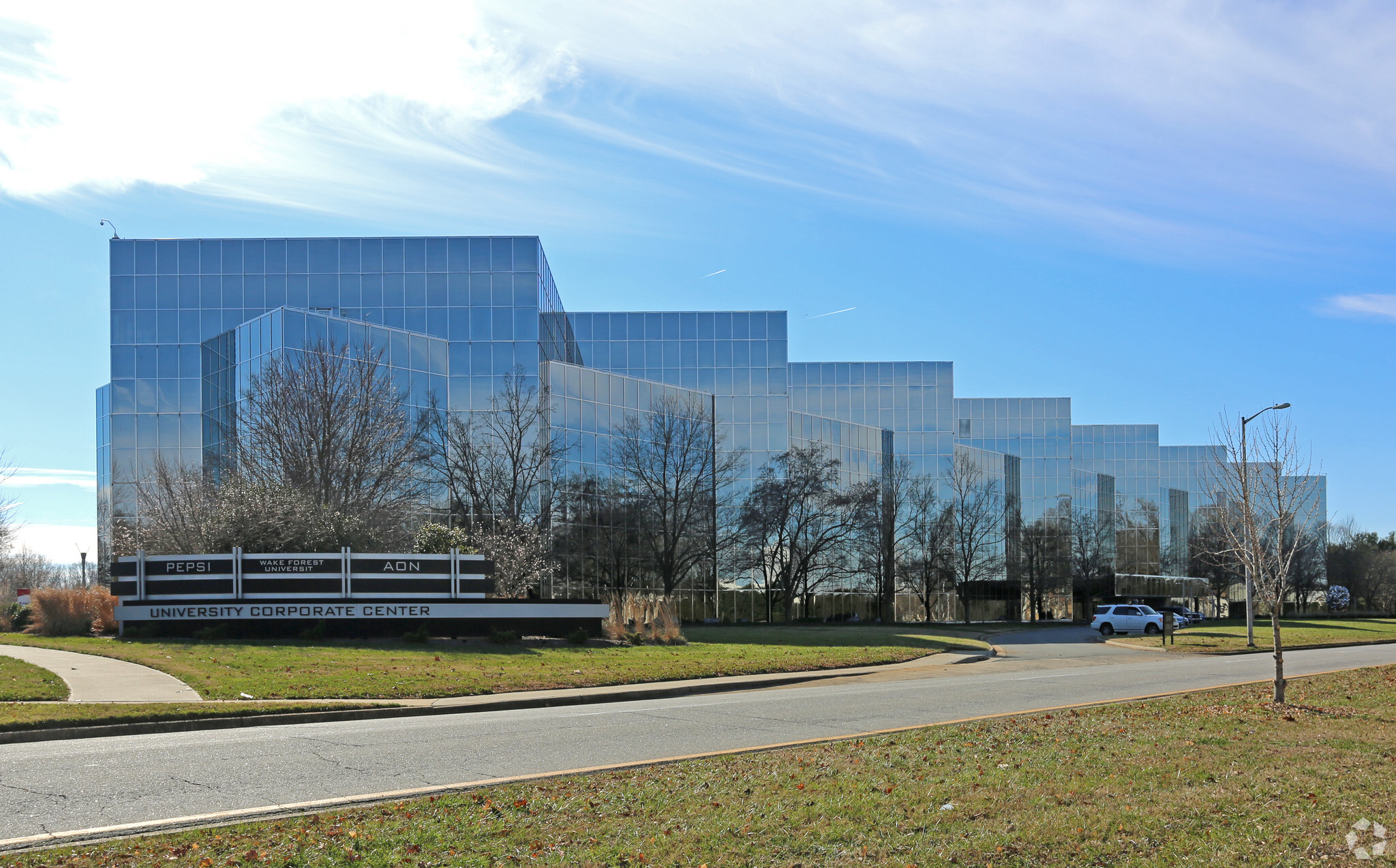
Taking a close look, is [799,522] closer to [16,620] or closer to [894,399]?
[894,399]

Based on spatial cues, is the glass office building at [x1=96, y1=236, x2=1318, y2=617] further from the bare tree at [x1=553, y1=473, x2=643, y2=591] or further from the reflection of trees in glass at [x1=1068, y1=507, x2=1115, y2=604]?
the reflection of trees in glass at [x1=1068, y1=507, x2=1115, y2=604]

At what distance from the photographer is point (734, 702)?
17.3 m

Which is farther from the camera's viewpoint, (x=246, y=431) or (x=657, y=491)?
(x=657, y=491)

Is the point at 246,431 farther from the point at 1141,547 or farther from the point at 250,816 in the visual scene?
the point at 1141,547

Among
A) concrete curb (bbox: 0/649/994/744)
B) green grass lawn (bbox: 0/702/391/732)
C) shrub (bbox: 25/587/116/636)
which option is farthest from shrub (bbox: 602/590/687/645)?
green grass lawn (bbox: 0/702/391/732)

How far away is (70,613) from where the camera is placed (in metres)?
28.3

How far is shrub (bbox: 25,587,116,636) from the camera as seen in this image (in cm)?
2802

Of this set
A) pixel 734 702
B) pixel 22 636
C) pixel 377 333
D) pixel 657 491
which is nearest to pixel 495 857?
pixel 734 702

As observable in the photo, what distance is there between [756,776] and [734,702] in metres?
7.98

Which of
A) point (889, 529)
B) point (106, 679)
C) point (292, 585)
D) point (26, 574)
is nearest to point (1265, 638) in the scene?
point (889, 529)

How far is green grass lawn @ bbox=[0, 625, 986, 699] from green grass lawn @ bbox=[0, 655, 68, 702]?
1.89 m

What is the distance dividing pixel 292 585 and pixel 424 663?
21.5 ft

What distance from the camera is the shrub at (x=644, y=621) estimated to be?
97.3 ft

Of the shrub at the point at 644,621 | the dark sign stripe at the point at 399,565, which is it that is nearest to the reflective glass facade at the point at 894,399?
the shrub at the point at 644,621
